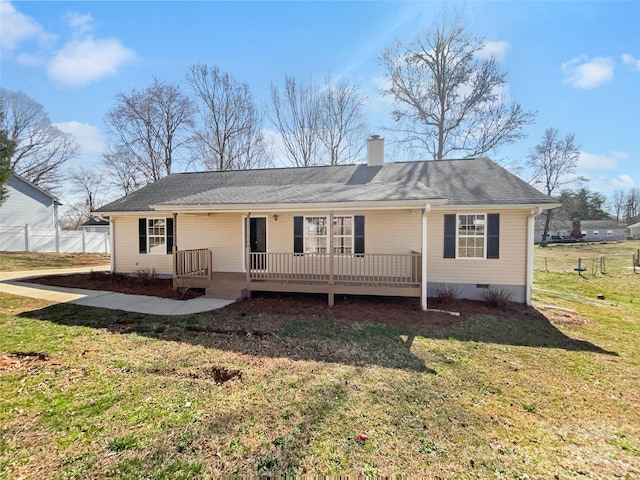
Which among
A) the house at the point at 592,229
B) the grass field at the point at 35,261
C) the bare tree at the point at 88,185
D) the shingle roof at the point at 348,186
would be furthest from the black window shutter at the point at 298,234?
the house at the point at 592,229

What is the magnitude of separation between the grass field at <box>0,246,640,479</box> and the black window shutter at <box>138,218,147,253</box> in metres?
5.07

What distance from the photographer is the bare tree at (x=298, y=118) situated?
21.9 m

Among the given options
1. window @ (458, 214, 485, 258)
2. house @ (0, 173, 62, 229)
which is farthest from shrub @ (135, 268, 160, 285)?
house @ (0, 173, 62, 229)

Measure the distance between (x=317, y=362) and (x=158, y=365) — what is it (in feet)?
7.84

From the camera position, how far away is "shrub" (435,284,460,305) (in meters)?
8.53

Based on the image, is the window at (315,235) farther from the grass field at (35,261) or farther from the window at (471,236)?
the grass field at (35,261)

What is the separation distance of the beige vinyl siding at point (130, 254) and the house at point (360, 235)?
10 cm

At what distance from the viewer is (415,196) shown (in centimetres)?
733

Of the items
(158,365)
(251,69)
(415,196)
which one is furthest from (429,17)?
(158,365)

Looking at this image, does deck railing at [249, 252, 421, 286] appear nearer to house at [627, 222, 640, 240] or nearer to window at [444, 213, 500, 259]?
window at [444, 213, 500, 259]

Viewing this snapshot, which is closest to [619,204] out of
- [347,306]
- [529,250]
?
[529,250]

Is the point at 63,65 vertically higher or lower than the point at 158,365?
higher

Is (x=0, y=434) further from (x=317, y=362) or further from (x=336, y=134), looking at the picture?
(x=336, y=134)

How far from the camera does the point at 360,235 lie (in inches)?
372
